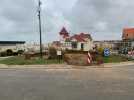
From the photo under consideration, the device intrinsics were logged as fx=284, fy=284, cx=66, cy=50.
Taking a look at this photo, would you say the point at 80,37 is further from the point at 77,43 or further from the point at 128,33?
the point at 128,33

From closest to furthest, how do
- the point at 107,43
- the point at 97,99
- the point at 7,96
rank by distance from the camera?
the point at 97,99
the point at 7,96
the point at 107,43

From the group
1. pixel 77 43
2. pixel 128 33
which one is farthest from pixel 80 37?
pixel 128 33

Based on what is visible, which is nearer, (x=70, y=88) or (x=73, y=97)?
(x=73, y=97)

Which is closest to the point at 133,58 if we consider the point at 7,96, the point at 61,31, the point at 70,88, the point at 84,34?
the point at 61,31

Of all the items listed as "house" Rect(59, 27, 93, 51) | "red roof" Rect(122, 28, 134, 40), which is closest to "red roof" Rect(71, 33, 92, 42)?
"house" Rect(59, 27, 93, 51)

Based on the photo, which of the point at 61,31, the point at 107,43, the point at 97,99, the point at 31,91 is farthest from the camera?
the point at 107,43

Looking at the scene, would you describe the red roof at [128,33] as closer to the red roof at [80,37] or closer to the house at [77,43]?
the house at [77,43]

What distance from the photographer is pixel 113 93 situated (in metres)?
9.73

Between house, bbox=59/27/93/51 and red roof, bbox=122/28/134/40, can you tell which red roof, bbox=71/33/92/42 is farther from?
red roof, bbox=122/28/134/40

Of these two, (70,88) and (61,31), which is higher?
(61,31)

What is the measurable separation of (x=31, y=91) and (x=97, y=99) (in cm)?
273

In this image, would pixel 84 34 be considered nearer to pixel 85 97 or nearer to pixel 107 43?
pixel 107 43

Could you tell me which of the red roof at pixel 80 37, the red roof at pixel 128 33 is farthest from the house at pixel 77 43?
the red roof at pixel 128 33

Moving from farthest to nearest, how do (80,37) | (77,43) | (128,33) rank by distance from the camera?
(128,33) → (80,37) → (77,43)
